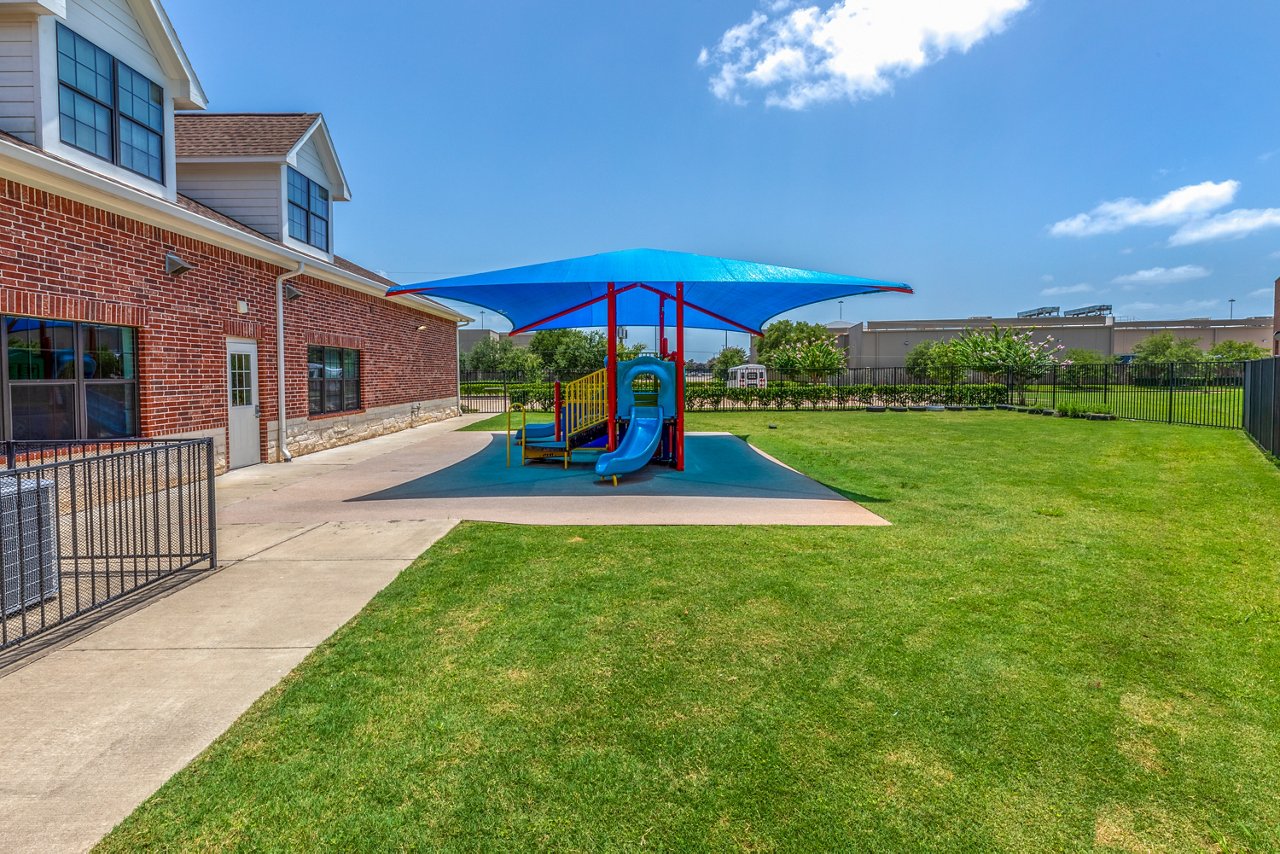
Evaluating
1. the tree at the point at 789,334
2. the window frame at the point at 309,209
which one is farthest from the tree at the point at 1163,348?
the window frame at the point at 309,209

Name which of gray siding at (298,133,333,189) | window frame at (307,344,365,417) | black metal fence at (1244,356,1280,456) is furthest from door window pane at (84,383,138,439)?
black metal fence at (1244,356,1280,456)

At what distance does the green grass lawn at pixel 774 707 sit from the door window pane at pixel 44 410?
5446mm

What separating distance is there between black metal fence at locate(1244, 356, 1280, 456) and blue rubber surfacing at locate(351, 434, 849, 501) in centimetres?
865

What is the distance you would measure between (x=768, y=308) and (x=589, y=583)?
997 cm

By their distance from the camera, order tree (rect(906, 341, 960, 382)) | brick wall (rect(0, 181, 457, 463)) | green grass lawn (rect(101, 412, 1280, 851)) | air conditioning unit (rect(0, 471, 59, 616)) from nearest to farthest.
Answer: green grass lawn (rect(101, 412, 1280, 851)) → air conditioning unit (rect(0, 471, 59, 616)) → brick wall (rect(0, 181, 457, 463)) → tree (rect(906, 341, 960, 382))

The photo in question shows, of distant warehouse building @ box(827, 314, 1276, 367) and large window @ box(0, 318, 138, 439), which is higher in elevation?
distant warehouse building @ box(827, 314, 1276, 367)

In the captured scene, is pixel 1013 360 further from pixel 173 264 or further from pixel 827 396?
pixel 173 264

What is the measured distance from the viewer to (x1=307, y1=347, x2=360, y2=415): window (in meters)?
14.2

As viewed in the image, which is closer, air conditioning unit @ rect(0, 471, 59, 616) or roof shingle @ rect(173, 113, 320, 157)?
air conditioning unit @ rect(0, 471, 59, 616)

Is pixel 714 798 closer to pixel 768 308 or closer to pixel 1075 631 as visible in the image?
pixel 1075 631

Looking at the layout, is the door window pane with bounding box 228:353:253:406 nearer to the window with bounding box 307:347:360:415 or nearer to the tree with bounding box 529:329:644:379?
the window with bounding box 307:347:360:415

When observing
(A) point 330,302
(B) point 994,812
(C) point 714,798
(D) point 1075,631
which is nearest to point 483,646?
(C) point 714,798

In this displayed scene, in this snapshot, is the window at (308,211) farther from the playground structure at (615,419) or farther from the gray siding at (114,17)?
the playground structure at (615,419)

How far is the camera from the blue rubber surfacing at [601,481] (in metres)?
9.30
